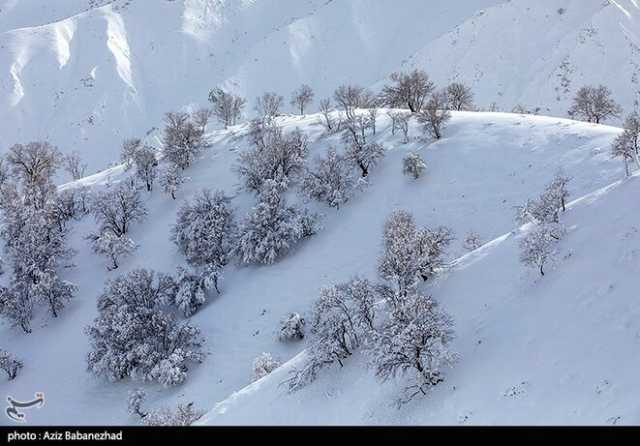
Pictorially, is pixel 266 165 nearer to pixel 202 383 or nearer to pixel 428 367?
pixel 202 383

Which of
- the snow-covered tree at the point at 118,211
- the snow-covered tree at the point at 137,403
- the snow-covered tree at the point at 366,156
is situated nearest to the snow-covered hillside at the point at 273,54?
the snow-covered tree at the point at 366,156

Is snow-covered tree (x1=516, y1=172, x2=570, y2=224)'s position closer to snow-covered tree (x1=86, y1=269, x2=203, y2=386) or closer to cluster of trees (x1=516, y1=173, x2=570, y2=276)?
cluster of trees (x1=516, y1=173, x2=570, y2=276)

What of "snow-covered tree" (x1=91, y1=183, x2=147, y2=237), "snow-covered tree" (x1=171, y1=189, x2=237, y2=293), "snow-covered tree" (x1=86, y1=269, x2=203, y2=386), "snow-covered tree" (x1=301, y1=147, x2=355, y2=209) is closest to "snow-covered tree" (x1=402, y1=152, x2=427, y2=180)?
"snow-covered tree" (x1=301, y1=147, x2=355, y2=209)

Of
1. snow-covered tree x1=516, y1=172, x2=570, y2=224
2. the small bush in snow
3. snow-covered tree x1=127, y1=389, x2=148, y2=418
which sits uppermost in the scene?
snow-covered tree x1=516, y1=172, x2=570, y2=224

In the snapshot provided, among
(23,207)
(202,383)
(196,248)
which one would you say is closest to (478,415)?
(202,383)

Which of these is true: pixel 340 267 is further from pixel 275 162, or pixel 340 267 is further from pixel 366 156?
pixel 275 162

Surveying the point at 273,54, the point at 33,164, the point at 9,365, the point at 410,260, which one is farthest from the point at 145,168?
the point at 273,54
